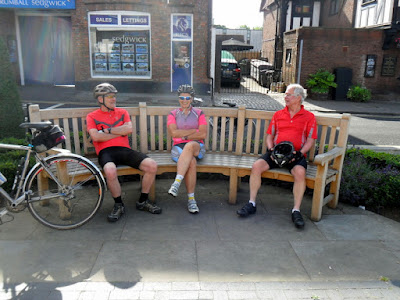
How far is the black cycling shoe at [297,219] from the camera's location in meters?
4.02

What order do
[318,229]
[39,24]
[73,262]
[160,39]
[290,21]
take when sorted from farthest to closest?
[290,21]
[39,24]
[160,39]
[318,229]
[73,262]

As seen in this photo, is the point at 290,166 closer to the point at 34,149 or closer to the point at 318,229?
the point at 318,229

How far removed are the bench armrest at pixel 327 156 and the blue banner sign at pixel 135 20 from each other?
1324 cm

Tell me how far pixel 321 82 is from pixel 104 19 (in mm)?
9784

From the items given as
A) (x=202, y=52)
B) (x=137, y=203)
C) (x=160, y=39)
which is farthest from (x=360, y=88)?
(x=137, y=203)

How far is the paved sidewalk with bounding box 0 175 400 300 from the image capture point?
2.94 metres

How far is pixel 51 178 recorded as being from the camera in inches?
154

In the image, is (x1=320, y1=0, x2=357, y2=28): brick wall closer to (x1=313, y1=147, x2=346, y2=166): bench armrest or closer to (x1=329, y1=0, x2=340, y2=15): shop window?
(x1=329, y1=0, x2=340, y2=15): shop window

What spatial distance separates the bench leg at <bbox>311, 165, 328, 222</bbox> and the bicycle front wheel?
7.55 ft

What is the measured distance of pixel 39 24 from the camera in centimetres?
1798

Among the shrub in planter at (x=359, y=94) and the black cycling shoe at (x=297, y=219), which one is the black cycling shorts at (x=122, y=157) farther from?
the shrub in planter at (x=359, y=94)

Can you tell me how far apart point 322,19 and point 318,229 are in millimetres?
23680

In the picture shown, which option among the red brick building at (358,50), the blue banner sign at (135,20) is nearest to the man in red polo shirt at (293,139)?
the blue banner sign at (135,20)

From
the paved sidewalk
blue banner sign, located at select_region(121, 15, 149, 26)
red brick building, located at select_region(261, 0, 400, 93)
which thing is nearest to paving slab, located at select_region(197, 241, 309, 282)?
the paved sidewalk
